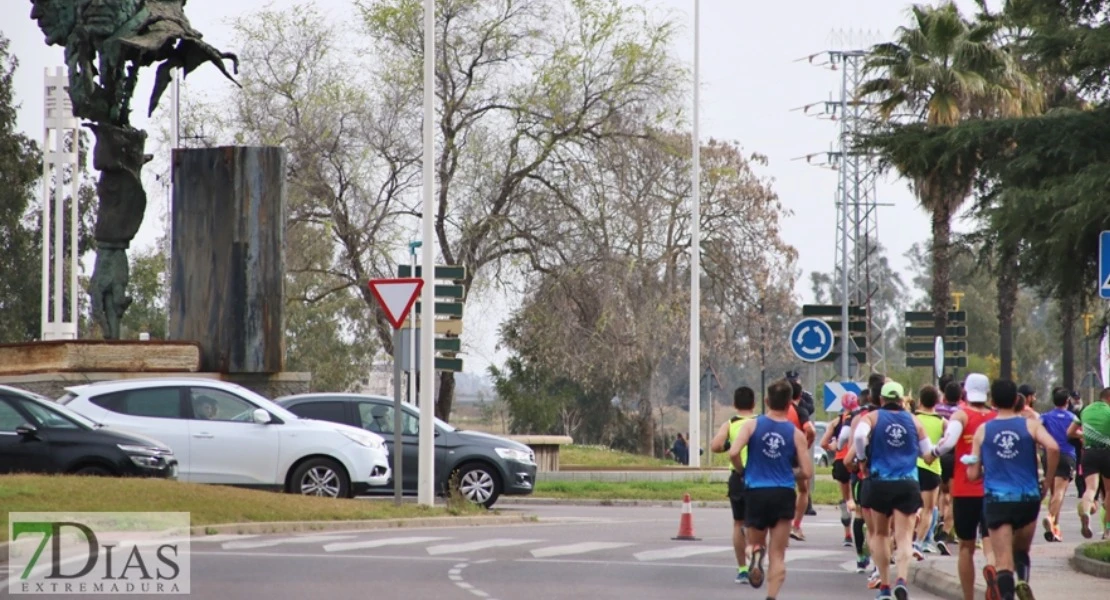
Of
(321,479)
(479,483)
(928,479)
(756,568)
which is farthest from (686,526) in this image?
(756,568)

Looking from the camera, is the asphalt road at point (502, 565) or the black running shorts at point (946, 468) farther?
the black running shorts at point (946, 468)

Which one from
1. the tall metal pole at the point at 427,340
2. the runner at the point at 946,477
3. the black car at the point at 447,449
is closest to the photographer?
the runner at the point at 946,477

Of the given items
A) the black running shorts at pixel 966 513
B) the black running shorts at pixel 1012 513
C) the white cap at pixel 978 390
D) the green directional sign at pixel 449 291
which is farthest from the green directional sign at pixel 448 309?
the black running shorts at pixel 1012 513

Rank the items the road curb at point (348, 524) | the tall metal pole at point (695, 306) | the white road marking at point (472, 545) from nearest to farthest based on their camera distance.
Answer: the white road marking at point (472, 545) → the road curb at point (348, 524) → the tall metal pole at point (695, 306)

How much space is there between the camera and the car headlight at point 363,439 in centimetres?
2350

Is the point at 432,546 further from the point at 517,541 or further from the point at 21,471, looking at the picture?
the point at 21,471

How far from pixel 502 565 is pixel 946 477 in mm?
5099

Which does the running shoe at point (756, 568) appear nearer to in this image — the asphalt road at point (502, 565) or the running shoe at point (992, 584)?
the asphalt road at point (502, 565)

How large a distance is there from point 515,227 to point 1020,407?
2444 cm

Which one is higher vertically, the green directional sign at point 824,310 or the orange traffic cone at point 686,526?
the green directional sign at point 824,310

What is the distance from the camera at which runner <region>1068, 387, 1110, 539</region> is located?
2102 cm

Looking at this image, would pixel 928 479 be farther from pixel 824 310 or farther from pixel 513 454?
pixel 824 310

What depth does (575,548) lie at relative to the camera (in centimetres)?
1948

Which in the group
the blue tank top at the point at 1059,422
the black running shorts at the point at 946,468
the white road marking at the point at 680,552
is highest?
the blue tank top at the point at 1059,422
